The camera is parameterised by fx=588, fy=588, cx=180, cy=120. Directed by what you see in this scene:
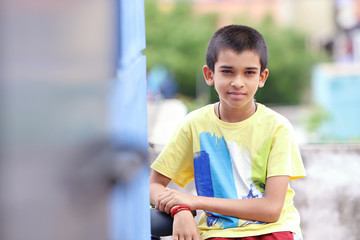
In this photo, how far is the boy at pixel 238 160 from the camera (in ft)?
5.34

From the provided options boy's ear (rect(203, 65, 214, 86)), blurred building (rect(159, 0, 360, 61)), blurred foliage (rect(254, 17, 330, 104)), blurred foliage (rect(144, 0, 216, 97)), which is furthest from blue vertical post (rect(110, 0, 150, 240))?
blurred building (rect(159, 0, 360, 61))

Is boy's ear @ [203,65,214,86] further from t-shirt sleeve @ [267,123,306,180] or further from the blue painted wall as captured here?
the blue painted wall

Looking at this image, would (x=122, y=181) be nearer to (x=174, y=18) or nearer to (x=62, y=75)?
(x=62, y=75)

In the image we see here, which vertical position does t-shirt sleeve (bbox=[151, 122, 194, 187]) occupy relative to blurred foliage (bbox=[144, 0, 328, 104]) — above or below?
above

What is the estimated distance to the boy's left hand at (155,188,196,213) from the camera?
164 centimetres

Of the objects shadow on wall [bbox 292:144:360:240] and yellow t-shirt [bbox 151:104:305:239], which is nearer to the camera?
yellow t-shirt [bbox 151:104:305:239]

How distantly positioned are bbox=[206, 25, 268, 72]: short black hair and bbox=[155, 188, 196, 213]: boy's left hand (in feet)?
1.28

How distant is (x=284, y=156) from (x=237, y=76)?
0.26 metres

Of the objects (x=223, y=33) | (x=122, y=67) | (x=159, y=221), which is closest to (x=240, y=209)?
(x=159, y=221)

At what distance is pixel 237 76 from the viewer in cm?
163

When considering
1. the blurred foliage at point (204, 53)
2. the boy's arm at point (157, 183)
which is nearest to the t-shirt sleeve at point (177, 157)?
the boy's arm at point (157, 183)

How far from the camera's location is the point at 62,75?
589mm

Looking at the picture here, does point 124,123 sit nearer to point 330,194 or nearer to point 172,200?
point 172,200

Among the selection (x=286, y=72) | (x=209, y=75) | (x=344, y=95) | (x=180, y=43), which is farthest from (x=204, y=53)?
(x=209, y=75)
